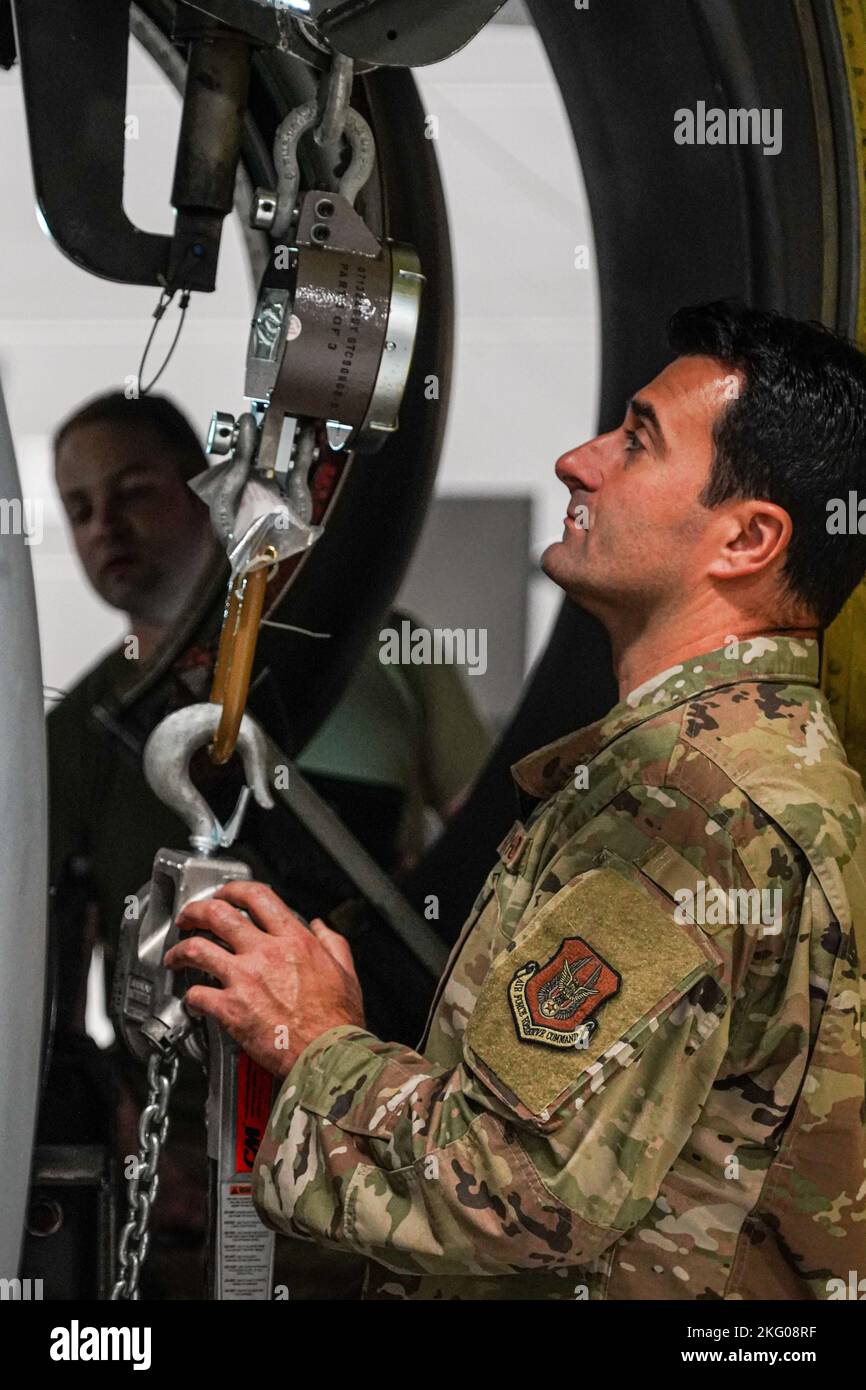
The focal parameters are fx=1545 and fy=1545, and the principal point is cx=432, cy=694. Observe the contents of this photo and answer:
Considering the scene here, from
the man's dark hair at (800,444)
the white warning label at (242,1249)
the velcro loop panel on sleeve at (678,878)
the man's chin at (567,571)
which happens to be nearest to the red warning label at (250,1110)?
the white warning label at (242,1249)

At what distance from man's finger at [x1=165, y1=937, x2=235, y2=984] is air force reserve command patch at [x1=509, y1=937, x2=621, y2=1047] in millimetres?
245

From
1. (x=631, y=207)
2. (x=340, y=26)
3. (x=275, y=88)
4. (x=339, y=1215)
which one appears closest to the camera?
(x=340, y=26)

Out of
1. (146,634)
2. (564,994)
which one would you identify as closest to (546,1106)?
(564,994)

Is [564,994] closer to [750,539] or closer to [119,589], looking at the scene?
[750,539]

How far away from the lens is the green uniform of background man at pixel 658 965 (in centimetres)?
109

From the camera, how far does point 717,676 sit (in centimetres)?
126

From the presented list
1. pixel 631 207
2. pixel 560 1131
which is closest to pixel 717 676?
pixel 560 1131

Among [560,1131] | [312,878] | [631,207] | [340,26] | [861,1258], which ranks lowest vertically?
[861,1258]

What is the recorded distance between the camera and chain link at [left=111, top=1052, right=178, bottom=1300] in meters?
1.25

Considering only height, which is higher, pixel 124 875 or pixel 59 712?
pixel 59 712

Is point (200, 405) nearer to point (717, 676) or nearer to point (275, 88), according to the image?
point (275, 88)

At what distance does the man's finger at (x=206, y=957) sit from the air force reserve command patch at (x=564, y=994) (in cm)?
25

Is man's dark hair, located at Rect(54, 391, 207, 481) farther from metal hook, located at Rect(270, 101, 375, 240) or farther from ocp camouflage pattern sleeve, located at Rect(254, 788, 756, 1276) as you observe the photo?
ocp camouflage pattern sleeve, located at Rect(254, 788, 756, 1276)

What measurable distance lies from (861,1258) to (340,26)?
98 cm
